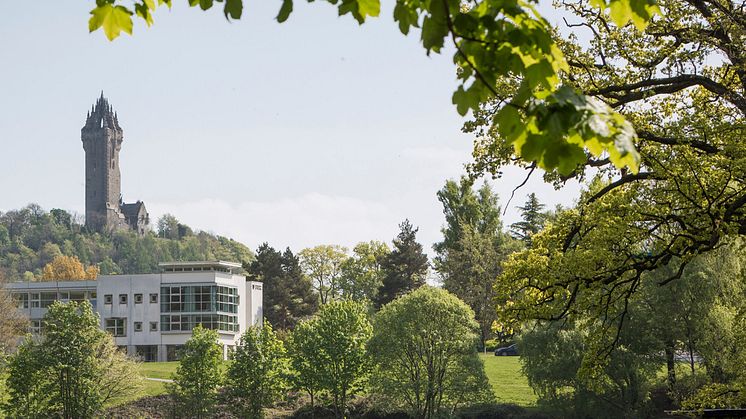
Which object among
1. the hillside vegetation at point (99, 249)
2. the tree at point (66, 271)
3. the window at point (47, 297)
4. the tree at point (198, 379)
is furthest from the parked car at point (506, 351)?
the hillside vegetation at point (99, 249)

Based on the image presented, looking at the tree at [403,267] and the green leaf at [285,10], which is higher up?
the tree at [403,267]

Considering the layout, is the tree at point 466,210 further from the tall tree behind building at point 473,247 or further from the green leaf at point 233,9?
the green leaf at point 233,9

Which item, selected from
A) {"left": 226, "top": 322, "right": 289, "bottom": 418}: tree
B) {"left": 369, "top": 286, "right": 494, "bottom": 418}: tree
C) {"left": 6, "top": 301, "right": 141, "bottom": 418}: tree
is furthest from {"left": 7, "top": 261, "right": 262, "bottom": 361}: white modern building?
{"left": 6, "top": 301, "right": 141, "bottom": 418}: tree

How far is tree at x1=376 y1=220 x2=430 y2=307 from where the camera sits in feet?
250

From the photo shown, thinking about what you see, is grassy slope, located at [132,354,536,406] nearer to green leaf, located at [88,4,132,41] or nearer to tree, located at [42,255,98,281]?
green leaf, located at [88,4,132,41]

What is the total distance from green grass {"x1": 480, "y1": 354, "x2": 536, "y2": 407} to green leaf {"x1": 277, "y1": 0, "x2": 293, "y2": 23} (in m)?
40.8

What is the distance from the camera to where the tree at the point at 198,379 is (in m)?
44.5

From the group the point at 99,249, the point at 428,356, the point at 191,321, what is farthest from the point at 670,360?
the point at 99,249

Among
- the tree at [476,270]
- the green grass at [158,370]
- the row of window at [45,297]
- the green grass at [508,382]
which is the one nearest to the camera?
the green grass at [508,382]

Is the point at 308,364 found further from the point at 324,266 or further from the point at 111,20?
Result: the point at 324,266

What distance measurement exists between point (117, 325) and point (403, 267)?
76.6 feet

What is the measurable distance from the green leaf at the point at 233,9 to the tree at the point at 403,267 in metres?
70.3

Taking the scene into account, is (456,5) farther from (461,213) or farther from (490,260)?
(461,213)

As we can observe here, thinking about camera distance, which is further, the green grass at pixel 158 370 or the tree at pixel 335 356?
the green grass at pixel 158 370
